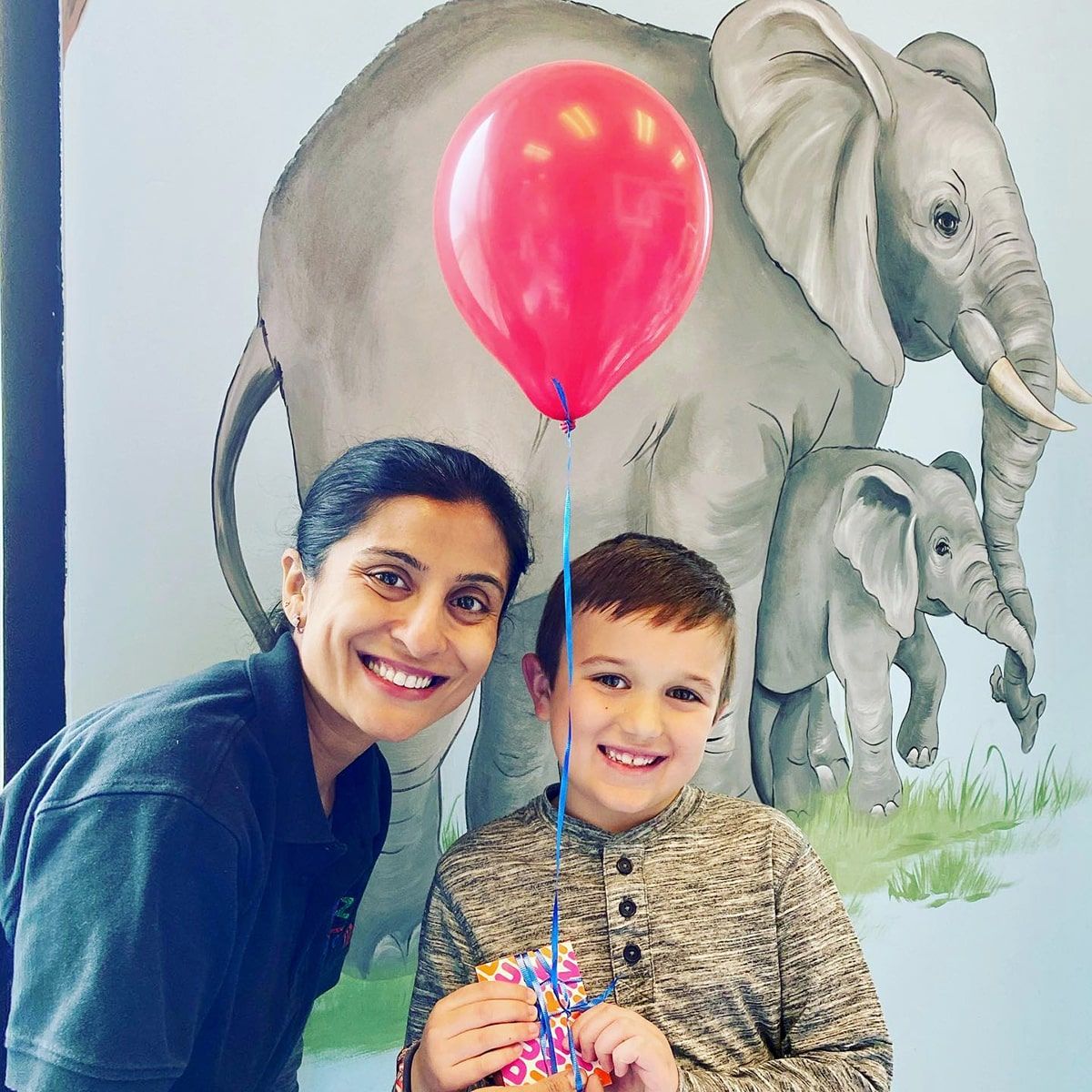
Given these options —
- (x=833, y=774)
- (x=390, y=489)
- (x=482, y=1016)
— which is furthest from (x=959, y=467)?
(x=482, y=1016)

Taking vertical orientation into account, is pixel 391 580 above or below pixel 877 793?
above

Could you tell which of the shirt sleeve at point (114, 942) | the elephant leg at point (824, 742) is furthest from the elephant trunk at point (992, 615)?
the shirt sleeve at point (114, 942)

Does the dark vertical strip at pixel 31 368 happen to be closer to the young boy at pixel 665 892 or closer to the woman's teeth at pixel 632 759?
the young boy at pixel 665 892

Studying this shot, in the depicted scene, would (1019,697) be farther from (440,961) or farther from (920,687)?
(440,961)

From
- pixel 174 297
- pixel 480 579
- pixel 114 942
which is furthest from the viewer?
pixel 174 297

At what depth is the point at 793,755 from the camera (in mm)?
1332

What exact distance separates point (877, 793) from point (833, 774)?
0.24ft

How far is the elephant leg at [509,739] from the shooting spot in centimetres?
120

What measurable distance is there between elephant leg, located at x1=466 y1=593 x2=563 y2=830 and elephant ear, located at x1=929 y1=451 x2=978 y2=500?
59cm

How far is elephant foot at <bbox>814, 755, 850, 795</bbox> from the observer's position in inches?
53.1

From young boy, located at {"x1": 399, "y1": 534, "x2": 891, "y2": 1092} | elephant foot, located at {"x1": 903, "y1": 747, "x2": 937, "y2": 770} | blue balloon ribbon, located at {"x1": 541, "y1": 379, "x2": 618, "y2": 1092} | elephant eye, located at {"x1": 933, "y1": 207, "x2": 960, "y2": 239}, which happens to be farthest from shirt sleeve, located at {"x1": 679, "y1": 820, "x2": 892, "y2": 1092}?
elephant eye, located at {"x1": 933, "y1": 207, "x2": 960, "y2": 239}

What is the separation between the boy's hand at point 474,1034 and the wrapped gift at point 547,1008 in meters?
0.01

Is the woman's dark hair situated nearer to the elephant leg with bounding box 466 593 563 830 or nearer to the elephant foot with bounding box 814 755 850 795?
the elephant leg with bounding box 466 593 563 830

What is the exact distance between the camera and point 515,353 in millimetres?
875
